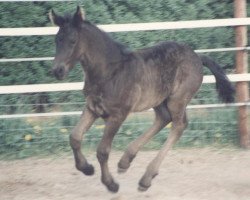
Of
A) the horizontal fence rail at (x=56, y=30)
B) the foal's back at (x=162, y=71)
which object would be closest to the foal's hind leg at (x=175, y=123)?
the foal's back at (x=162, y=71)

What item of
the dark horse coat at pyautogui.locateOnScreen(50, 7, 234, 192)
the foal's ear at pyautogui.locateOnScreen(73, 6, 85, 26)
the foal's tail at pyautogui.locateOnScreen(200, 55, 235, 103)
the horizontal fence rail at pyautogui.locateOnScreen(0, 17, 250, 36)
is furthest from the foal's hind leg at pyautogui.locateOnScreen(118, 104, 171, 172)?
the foal's ear at pyautogui.locateOnScreen(73, 6, 85, 26)

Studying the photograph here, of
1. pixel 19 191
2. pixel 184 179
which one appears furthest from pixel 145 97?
pixel 19 191

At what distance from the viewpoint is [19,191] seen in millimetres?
5488

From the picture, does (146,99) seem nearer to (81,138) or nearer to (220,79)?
(81,138)

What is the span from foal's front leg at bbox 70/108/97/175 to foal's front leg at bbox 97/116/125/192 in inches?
6.1

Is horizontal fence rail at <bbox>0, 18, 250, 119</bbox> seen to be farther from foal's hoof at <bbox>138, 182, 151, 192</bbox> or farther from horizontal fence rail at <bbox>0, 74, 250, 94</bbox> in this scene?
foal's hoof at <bbox>138, 182, 151, 192</bbox>

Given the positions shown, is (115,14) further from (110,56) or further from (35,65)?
(110,56)

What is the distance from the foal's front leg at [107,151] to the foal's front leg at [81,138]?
0.16 meters

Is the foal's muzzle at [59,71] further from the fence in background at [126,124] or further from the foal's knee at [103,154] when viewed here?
the fence in background at [126,124]

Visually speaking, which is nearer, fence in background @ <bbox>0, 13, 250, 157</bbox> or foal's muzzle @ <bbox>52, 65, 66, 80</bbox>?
foal's muzzle @ <bbox>52, 65, 66, 80</bbox>

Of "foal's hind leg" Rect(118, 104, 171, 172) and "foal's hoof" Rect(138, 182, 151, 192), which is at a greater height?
"foal's hind leg" Rect(118, 104, 171, 172)

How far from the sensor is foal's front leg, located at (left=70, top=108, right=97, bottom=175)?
5.17m

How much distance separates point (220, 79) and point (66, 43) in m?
2.00

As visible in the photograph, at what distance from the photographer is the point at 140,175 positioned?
20.0ft
